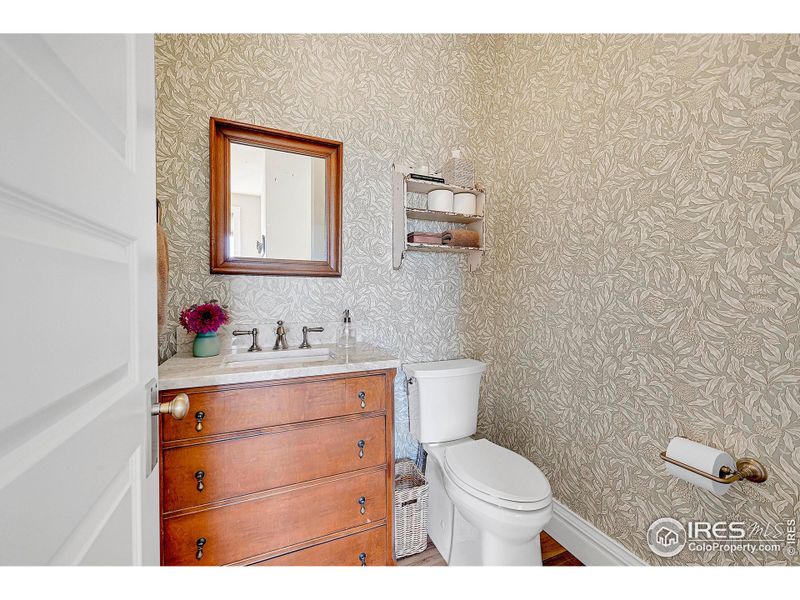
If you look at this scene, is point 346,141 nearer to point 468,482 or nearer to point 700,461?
point 468,482

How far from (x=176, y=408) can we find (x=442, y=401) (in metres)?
1.27

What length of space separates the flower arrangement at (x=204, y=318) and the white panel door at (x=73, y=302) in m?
0.84

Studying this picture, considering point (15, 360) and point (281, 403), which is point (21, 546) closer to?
point (15, 360)

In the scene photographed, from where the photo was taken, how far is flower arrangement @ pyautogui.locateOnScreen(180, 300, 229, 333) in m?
1.36

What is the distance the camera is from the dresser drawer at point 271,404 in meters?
1.03

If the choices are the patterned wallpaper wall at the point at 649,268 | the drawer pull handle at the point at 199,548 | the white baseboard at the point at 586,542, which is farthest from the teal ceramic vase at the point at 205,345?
the white baseboard at the point at 586,542

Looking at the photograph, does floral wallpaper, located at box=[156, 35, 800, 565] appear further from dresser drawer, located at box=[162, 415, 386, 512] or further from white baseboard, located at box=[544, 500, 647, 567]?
dresser drawer, located at box=[162, 415, 386, 512]

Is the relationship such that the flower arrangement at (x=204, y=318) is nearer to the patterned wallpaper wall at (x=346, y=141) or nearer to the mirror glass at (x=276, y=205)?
the patterned wallpaper wall at (x=346, y=141)

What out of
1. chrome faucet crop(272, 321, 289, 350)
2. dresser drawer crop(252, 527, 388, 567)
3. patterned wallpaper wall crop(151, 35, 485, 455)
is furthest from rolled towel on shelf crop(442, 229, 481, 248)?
dresser drawer crop(252, 527, 388, 567)

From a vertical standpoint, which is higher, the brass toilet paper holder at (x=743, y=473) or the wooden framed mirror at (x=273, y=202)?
the wooden framed mirror at (x=273, y=202)

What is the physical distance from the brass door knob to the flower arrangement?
0.84m

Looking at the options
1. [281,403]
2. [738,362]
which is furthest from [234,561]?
[738,362]
